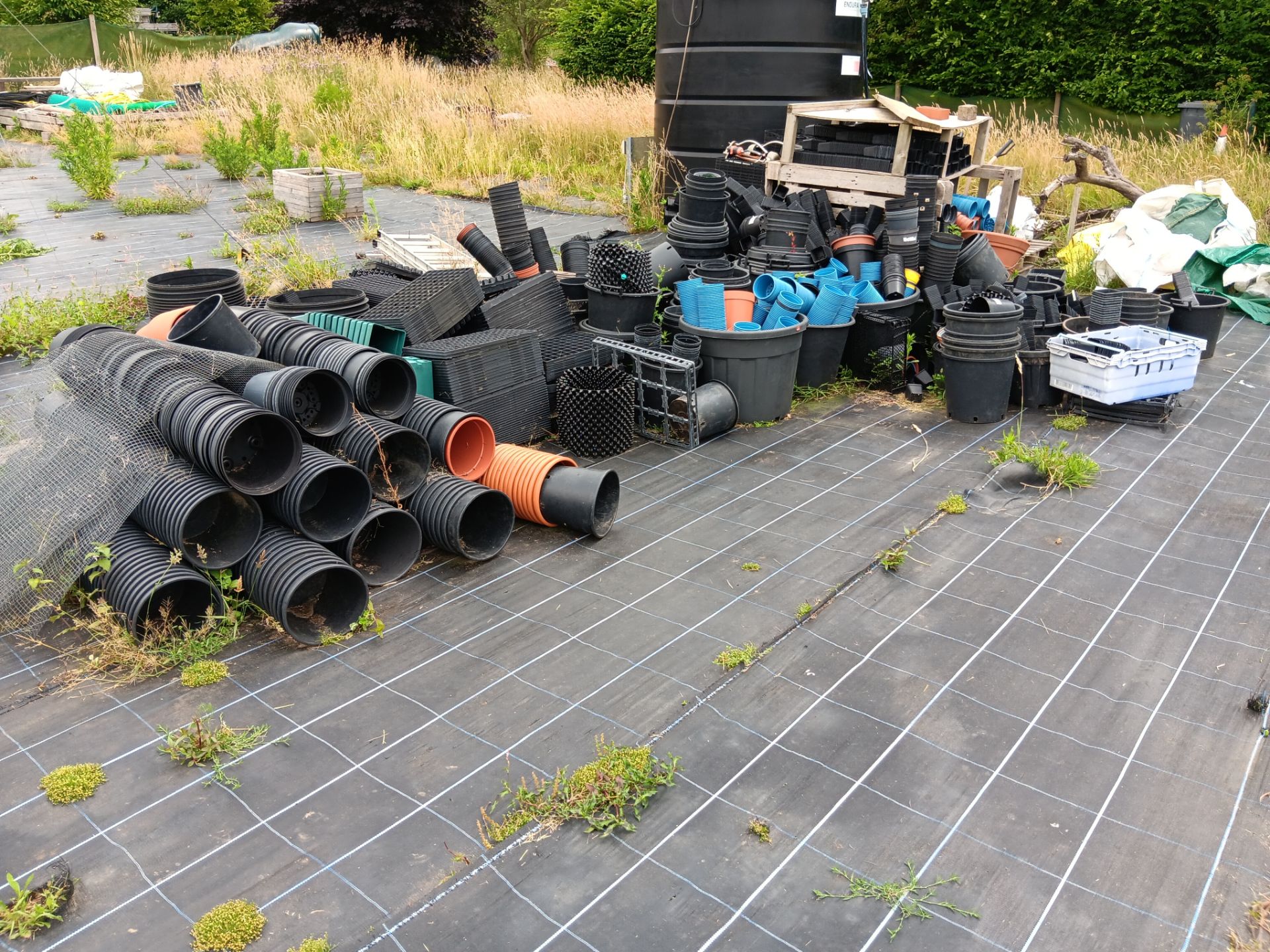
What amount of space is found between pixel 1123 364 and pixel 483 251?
4.13m

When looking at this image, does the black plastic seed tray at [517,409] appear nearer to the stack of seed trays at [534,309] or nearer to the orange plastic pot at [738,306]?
the stack of seed trays at [534,309]

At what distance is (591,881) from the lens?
2.60 meters

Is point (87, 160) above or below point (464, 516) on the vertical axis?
above

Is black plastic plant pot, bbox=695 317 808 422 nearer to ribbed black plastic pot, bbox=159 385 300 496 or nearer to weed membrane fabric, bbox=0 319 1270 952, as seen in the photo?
weed membrane fabric, bbox=0 319 1270 952

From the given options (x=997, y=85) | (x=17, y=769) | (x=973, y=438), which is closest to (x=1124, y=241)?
(x=973, y=438)

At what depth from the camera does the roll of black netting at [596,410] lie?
530 cm

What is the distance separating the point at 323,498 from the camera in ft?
13.5

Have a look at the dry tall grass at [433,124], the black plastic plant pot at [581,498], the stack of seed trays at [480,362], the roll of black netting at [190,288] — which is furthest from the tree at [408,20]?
the black plastic plant pot at [581,498]

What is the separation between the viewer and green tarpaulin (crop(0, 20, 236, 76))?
71.5 ft

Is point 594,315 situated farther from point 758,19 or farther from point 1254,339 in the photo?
point 1254,339

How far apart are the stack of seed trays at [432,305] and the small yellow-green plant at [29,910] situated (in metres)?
3.30

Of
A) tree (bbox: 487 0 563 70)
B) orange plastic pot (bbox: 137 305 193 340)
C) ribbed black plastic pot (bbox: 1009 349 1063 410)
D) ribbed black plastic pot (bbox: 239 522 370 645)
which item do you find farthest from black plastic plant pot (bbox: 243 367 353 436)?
tree (bbox: 487 0 563 70)

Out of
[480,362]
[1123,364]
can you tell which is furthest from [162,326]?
[1123,364]

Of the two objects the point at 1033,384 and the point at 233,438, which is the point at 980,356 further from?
the point at 233,438
